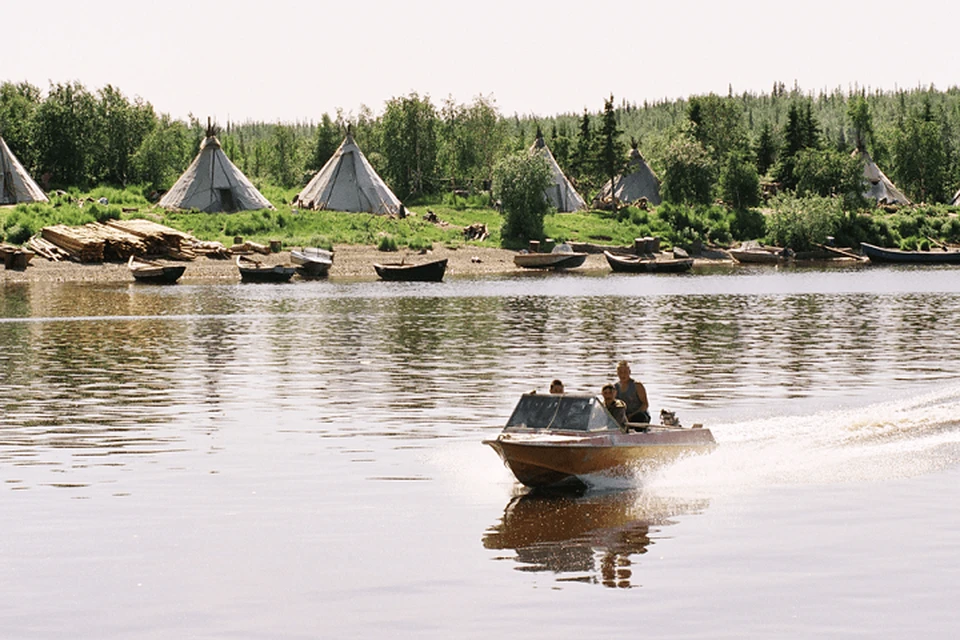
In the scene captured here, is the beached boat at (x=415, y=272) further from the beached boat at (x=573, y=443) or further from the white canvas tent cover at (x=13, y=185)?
the beached boat at (x=573, y=443)

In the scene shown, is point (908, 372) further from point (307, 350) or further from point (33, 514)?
point (33, 514)

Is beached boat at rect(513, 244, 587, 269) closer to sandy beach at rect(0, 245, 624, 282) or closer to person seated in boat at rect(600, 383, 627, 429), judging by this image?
sandy beach at rect(0, 245, 624, 282)

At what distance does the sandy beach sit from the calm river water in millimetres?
46586

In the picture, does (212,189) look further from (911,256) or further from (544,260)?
(911,256)

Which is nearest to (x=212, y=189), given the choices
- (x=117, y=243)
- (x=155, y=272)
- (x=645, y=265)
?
(x=117, y=243)

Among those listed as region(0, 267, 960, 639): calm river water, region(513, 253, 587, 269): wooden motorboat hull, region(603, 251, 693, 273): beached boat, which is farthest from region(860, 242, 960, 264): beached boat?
region(0, 267, 960, 639): calm river water

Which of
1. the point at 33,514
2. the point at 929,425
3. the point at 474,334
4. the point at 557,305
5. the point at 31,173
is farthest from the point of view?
the point at 31,173

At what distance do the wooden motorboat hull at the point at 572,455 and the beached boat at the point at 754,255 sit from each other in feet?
343

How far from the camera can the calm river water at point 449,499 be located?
16.1 meters

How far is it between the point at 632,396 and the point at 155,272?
71746 mm

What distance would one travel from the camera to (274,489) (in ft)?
77.9

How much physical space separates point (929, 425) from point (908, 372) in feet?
37.5

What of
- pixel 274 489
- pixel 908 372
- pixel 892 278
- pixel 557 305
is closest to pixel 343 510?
pixel 274 489

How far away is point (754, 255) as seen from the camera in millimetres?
126188
